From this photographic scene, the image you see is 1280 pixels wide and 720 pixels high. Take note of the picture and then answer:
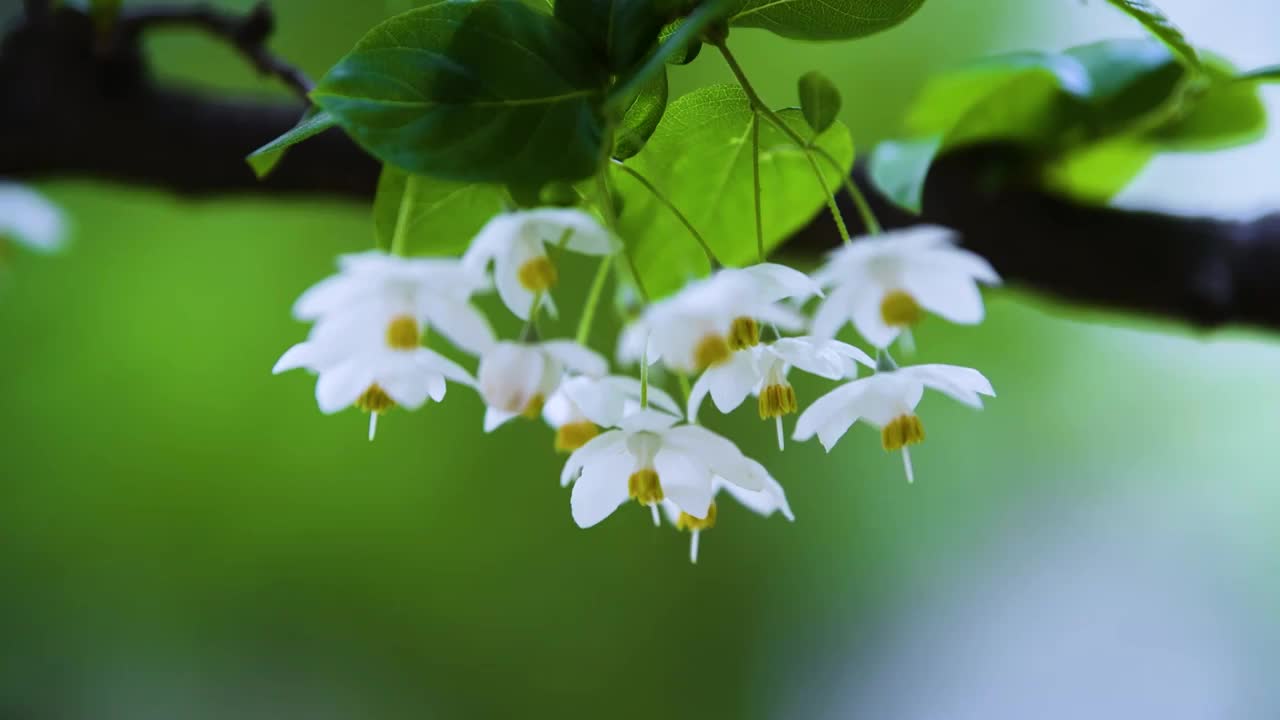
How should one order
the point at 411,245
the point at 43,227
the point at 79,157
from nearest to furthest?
the point at 411,245
the point at 79,157
the point at 43,227

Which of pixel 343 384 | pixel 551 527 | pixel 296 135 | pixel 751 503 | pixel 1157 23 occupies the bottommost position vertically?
pixel 551 527

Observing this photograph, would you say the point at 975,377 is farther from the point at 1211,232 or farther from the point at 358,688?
the point at 358,688

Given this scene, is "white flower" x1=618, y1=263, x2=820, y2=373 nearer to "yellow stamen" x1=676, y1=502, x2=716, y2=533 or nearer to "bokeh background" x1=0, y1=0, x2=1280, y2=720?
"yellow stamen" x1=676, y1=502, x2=716, y2=533

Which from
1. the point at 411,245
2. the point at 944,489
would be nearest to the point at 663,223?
the point at 411,245

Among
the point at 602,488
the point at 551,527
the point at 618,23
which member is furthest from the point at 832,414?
the point at 551,527

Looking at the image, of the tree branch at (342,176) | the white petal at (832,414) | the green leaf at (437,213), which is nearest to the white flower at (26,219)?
the tree branch at (342,176)

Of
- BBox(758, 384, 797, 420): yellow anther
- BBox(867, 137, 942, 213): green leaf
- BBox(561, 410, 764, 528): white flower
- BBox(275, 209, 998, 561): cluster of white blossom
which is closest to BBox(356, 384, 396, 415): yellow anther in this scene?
BBox(275, 209, 998, 561): cluster of white blossom

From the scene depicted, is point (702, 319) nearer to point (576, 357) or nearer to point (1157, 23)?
point (576, 357)
